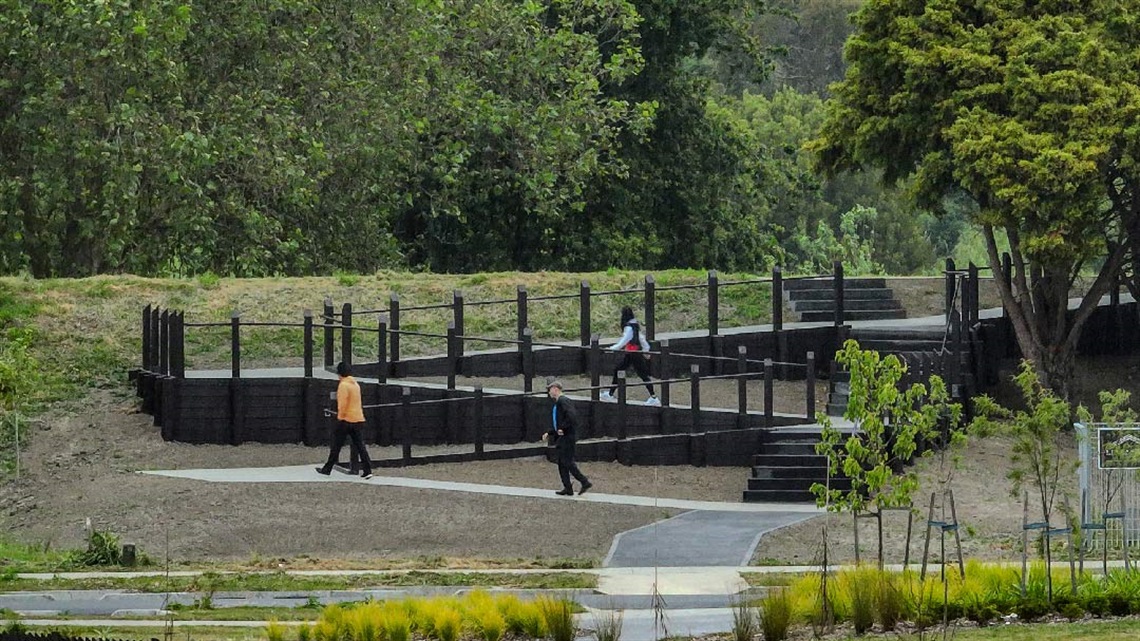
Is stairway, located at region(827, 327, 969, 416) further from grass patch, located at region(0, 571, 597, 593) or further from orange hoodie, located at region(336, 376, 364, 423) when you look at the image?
grass patch, located at region(0, 571, 597, 593)

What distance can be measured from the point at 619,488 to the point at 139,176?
13.7 m

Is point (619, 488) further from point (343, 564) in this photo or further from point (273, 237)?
point (273, 237)

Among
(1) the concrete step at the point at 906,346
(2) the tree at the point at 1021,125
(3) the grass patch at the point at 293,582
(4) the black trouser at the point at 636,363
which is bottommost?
(3) the grass patch at the point at 293,582

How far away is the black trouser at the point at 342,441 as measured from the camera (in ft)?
91.1

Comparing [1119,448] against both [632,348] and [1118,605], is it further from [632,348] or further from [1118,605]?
[632,348]

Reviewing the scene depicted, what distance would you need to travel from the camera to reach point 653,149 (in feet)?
165

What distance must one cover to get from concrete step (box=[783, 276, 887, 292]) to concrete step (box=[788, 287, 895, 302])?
17 cm

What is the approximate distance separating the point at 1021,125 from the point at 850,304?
5241mm

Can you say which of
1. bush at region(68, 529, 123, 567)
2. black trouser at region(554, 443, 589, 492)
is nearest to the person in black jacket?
black trouser at region(554, 443, 589, 492)

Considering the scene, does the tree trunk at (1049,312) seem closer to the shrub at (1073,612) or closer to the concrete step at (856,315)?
the concrete step at (856,315)

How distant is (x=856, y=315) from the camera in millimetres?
38938

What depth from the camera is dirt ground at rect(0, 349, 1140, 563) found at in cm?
2466

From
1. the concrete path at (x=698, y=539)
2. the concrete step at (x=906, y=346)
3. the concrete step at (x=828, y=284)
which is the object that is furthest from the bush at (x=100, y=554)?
the concrete step at (x=828, y=284)

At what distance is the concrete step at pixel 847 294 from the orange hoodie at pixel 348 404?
12973 mm
